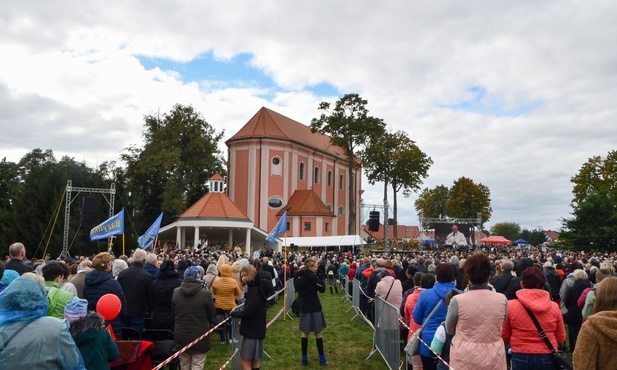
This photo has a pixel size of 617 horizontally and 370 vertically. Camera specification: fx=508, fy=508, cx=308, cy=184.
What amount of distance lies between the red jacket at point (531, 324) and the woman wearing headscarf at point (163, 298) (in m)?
5.07

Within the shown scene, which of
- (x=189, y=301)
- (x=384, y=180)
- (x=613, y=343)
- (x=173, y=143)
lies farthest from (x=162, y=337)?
(x=384, y=180)

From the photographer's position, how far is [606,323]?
10.8 ft

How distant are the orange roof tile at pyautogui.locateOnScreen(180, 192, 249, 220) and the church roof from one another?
11434mm

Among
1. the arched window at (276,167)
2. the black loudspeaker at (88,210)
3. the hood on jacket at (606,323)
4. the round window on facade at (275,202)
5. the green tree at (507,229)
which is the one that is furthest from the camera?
the green tree at (507,229)

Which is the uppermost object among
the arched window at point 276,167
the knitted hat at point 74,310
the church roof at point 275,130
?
the church roof at point 275,130

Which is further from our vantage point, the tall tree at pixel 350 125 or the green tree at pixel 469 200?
the green tree at pixel 469 200

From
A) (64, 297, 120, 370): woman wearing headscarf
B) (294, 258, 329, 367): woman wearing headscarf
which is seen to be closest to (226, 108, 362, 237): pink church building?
(294, 258, 329, 367): woman wearing headscarf

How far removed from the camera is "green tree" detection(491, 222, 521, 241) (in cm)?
13475

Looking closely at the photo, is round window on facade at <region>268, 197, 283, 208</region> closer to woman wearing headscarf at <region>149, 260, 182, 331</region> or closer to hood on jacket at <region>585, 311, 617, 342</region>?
woman wearing headscarf at <region>149, 260, 182, 331</region>

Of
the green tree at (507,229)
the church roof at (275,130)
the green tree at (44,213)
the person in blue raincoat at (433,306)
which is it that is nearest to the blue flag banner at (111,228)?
the person in blue raincoat at (433,306)

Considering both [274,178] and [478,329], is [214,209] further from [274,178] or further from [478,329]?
[478,329]

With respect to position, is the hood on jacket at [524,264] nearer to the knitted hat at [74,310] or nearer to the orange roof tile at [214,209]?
the knitted hat at [74,310]

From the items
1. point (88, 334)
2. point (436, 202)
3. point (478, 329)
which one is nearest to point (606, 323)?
point (478, 329)

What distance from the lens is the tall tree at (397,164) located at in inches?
2141
